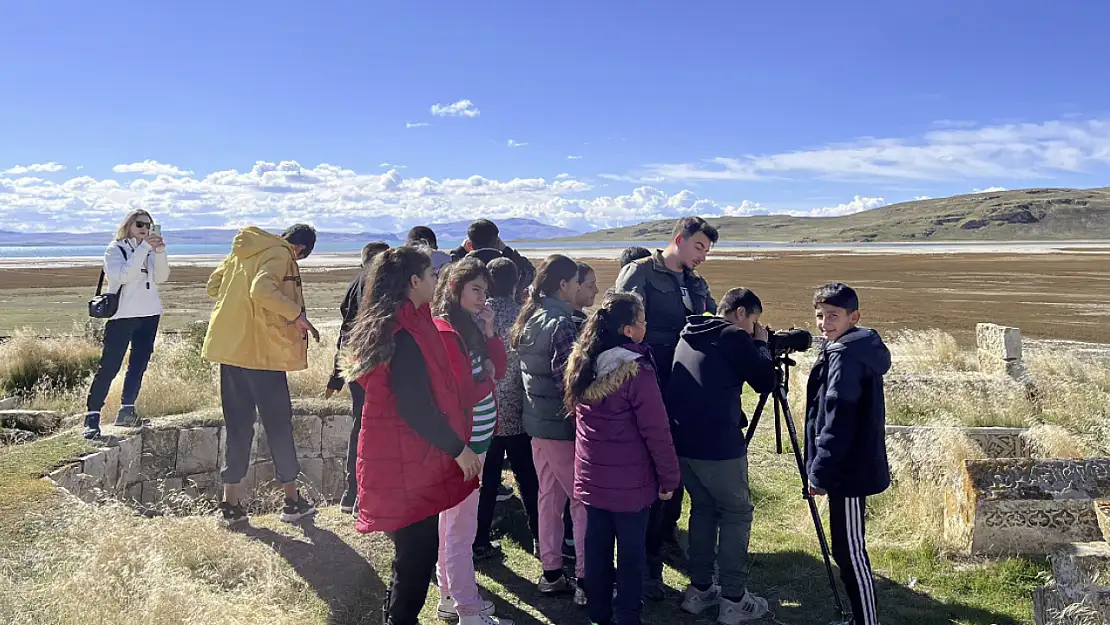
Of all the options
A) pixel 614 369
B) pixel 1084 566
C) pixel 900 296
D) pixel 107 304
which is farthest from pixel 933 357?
pixel 900 296

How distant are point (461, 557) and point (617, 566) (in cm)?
75

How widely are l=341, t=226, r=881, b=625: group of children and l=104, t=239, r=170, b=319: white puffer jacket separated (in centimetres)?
295

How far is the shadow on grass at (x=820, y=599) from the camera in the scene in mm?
3625

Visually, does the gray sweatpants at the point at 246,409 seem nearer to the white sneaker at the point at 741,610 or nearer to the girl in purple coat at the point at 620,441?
the girl in purple coat at the point at 620,441

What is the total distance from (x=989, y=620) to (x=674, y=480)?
1846 mm

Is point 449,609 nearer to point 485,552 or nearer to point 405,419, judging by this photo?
point 485,552

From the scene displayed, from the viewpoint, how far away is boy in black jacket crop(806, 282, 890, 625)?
3201 millimetres

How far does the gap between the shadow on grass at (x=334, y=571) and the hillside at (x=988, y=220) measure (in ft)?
370

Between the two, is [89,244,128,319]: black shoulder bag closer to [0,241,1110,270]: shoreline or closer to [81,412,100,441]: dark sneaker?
[81,412,100,441]: dark sneaker

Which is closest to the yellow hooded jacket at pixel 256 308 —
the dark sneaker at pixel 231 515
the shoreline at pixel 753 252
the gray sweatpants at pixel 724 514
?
the dark sneaker at pixel 231 515

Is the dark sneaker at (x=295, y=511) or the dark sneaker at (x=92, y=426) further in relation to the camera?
the dark sneaker at (x=92, y=426)

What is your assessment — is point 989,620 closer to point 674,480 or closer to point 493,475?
point 674,480

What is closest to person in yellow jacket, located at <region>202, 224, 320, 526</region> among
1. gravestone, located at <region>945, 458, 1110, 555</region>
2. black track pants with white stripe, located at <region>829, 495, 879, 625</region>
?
black track pants with white stripe, located at <region>829, 495, 879, 625</region>

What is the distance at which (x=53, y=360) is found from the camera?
28.8 ft
